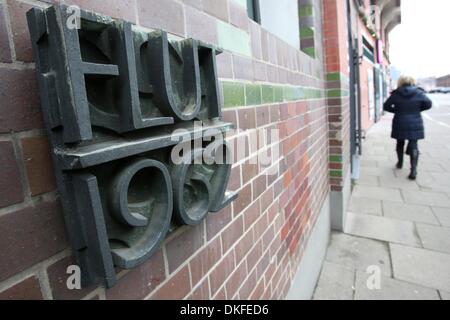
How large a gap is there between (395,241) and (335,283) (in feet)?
3.20

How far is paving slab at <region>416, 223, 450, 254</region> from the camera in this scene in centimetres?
292

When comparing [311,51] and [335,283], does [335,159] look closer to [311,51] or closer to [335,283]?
[311,51]

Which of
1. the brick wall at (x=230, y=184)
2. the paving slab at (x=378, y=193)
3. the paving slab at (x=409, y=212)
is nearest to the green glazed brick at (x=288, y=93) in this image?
the brick wall at (x=230, y=184)

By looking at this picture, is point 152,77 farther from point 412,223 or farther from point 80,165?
point 412,223

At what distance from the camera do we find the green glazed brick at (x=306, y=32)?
276cm

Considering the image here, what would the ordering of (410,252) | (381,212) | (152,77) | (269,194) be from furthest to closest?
(381,212)
(410,252)
(269,194)
(152,77)

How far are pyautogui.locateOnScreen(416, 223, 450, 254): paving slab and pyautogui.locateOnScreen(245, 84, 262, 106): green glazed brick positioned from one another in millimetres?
2585

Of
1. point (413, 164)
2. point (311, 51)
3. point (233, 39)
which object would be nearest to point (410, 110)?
point (413, 164)

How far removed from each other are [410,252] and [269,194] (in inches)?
83.2

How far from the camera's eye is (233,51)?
1.22 metres

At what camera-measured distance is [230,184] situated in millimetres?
1172

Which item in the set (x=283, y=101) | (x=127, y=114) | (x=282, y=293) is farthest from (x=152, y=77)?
(x=282, y=293)

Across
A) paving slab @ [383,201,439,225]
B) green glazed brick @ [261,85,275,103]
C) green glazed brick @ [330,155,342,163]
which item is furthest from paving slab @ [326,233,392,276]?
green glazed brick @ [261,85,275,103]

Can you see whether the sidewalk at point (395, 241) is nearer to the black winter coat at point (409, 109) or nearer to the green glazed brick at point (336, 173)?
the green glazed brick at point (336, 173)
